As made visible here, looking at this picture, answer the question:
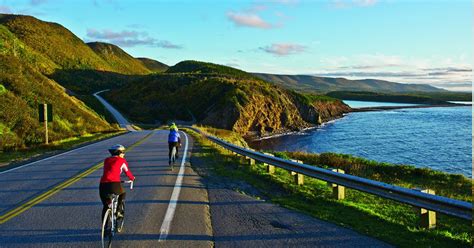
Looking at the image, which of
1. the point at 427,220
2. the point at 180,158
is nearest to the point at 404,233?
the point at 427,220

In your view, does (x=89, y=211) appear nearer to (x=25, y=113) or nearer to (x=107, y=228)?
(x=107, y=228)

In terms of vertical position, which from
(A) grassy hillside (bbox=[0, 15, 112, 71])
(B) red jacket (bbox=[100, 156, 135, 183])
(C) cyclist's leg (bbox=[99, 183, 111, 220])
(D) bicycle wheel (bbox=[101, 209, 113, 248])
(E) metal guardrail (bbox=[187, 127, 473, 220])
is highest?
(A) grassy hillside (bbox=[0, 15, 112, 71])

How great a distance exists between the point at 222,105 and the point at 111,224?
208 feet

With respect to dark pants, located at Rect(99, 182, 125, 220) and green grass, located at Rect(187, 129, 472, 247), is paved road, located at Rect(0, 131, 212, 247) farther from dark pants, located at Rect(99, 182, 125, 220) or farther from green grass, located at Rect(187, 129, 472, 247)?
green grass, located at Rect(187, 129, 472, 247)

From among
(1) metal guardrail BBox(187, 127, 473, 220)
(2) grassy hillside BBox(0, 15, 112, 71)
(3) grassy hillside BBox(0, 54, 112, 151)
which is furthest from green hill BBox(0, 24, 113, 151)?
(2) grassy hillside BBox(0, 15, 112, 71)

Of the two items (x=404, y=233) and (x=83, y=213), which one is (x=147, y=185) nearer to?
(x=83, y=213)

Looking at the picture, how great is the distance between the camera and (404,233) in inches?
260

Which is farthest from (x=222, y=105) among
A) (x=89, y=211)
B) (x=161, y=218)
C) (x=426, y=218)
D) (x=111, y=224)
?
(x=111, y=224)

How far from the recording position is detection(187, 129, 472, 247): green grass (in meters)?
6.38

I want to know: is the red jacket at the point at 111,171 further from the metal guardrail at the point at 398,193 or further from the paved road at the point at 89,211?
the metal guardrail at the point at 398,193

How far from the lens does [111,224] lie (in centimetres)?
616


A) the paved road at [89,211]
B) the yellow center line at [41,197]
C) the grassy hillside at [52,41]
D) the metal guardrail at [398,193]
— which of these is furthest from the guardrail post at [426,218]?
the grassy hillside at [52,41]

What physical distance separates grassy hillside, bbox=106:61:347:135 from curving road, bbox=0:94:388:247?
53796 millimetres

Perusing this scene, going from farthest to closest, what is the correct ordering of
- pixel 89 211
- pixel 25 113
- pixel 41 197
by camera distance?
1. pixel 25 113
2. pixel 41 197
3. pixel 89 211
